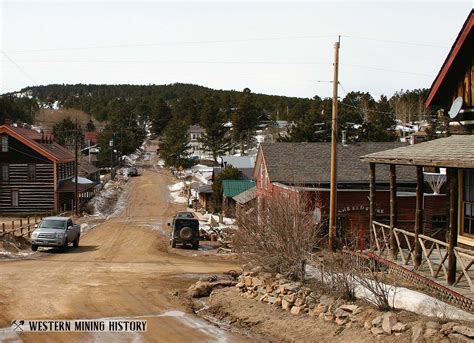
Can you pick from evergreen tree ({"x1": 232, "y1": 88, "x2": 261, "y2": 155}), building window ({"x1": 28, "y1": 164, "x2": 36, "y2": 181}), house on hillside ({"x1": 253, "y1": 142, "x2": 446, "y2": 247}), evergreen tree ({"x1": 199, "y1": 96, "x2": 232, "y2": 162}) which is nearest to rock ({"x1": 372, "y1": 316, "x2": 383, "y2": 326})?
house on hillside ({"x1": 253, "y1": 142, "x2": 446, "y2": 247})

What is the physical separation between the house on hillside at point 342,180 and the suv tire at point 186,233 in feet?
19.0

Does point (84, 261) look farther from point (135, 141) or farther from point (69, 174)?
point (135, 141)

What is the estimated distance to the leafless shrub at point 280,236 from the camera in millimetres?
18016

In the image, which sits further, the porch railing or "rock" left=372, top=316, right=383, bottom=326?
the porch railing

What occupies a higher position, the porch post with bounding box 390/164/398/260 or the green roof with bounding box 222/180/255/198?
the porch post with bounding box 390/164/398/260

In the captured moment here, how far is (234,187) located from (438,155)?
42088 mm

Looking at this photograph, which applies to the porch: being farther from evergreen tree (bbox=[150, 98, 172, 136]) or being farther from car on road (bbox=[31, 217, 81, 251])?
evergreen tree (bbox=[150, 98, 172, 136])

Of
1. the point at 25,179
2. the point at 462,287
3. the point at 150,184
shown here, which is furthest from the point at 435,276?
the point at 150,184

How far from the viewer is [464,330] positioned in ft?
34.3

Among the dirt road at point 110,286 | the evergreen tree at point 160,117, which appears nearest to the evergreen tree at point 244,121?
the evergreen tree at point 160,117

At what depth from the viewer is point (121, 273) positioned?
26.0 m

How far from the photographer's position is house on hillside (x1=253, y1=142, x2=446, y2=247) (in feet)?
112

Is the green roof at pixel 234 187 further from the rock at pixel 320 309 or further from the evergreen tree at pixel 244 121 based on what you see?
the evergreen tree at pixel 244 121

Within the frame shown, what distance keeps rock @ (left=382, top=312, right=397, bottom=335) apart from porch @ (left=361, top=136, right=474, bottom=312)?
1819mm
